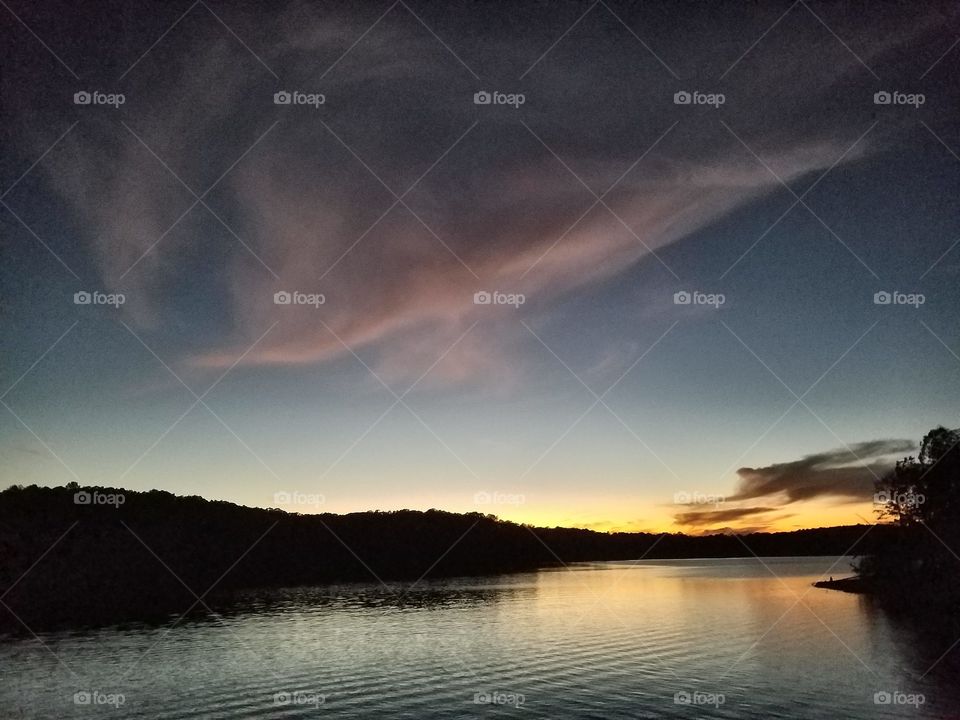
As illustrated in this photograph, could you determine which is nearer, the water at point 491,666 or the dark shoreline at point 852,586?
the water at point 491,666

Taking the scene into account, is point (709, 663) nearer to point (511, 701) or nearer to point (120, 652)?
point (511, 701)

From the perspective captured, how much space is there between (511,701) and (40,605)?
140 ft

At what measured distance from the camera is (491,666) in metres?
26.6

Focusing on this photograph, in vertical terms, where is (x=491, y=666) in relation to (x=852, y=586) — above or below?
above

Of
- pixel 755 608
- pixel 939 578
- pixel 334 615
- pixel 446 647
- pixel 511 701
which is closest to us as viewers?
pixel 511 701

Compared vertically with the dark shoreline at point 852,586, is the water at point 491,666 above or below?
above

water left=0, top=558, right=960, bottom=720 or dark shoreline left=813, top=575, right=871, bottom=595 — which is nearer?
water left=0, top=558, right=960, bottom=720

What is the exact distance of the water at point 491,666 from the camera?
20.2 metres

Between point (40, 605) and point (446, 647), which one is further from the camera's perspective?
point (40, 605)

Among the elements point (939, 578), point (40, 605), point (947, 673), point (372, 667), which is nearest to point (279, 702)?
point (372, 667)

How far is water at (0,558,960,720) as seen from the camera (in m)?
20.2

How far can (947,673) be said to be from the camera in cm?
2239

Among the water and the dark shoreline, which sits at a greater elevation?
the water

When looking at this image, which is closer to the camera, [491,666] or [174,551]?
[491,666]
